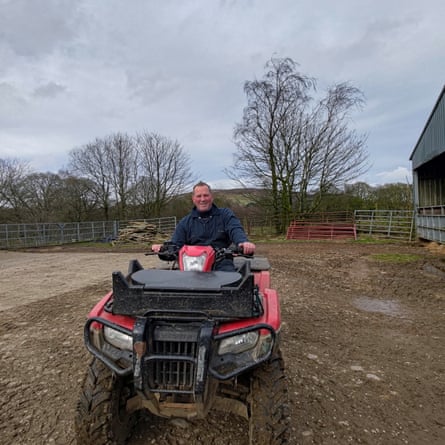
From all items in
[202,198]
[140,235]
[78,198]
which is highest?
[78,198]

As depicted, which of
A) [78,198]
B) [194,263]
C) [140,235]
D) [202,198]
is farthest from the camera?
[78,198]

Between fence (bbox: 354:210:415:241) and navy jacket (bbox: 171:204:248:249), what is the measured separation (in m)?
14.1

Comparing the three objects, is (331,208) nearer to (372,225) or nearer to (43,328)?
(372,225)

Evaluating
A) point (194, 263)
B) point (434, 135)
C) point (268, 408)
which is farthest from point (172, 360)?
point (434, 135)

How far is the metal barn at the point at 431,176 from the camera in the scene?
10.0 metres

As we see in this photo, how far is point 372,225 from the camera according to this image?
16.5 m

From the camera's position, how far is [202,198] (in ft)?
9.27

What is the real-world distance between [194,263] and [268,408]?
97cm

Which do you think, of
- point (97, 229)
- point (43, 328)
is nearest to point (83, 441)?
point (43, 328)

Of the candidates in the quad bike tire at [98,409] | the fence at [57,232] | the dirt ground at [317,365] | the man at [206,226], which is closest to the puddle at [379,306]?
the dirt ground at [317,365]

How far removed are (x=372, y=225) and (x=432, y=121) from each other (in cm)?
681

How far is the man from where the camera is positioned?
2.79m

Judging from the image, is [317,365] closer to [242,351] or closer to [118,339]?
[242,351]

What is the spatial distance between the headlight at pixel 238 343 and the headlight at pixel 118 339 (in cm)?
48
